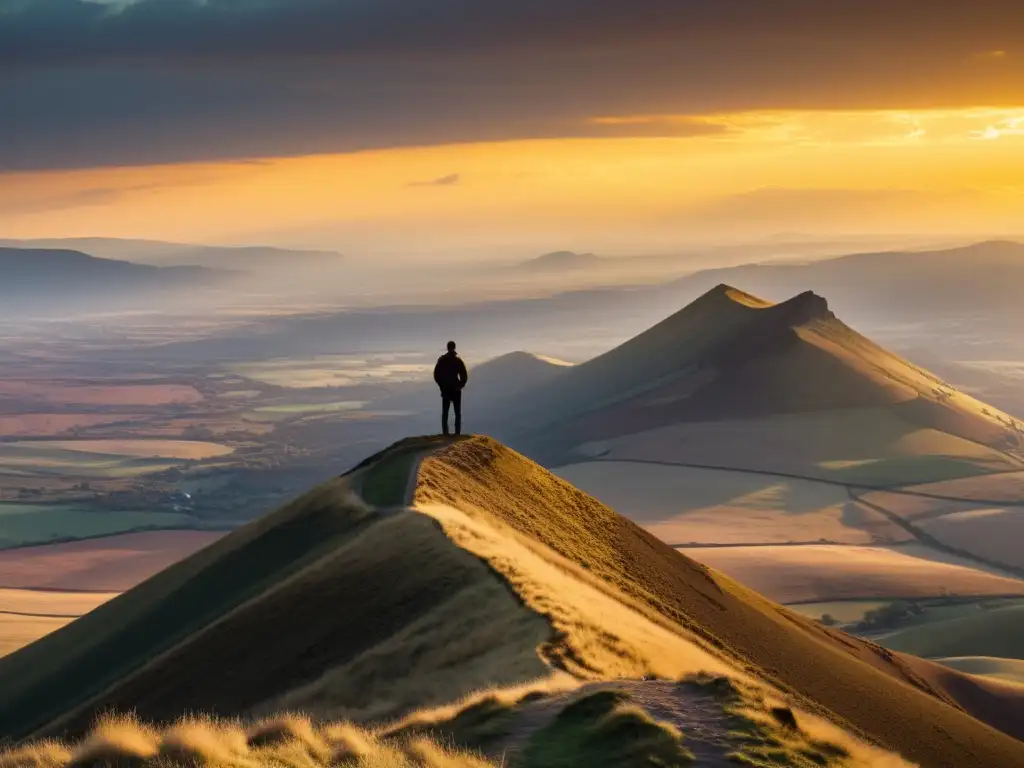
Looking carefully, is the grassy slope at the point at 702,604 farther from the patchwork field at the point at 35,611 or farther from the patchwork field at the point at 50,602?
the patchwork field at the point at 50,602

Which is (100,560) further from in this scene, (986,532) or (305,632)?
(305,632)

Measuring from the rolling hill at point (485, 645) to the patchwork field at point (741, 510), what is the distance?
319ft

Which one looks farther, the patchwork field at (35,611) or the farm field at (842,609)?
the farm field at (842,609)

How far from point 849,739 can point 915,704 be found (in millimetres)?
27026

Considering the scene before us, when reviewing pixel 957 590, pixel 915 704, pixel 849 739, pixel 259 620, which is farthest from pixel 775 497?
pixel 849 739

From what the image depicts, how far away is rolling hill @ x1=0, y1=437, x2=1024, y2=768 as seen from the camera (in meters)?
22.6

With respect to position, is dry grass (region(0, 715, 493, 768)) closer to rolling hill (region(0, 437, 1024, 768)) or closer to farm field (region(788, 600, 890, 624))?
rolling hill (region(0, 437, 1024, 768))

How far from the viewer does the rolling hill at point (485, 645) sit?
2262 centimetres

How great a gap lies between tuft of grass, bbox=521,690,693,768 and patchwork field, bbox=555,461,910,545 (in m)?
132

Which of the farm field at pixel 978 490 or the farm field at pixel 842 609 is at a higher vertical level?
the farm field at pixel 978 490

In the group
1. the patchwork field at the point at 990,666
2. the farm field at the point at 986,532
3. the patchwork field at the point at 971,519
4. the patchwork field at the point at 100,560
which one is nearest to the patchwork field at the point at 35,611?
the patchwork field at the point at 100,560

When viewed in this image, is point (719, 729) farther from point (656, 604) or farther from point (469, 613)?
point (656, 604)

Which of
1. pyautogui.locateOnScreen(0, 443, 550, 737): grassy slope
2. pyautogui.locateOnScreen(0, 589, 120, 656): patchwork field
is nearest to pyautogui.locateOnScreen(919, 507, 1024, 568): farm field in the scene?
pyautogui.locateOnScreen(0, 589, 120, 656): patchwork field

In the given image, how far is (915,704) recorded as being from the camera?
160ft
